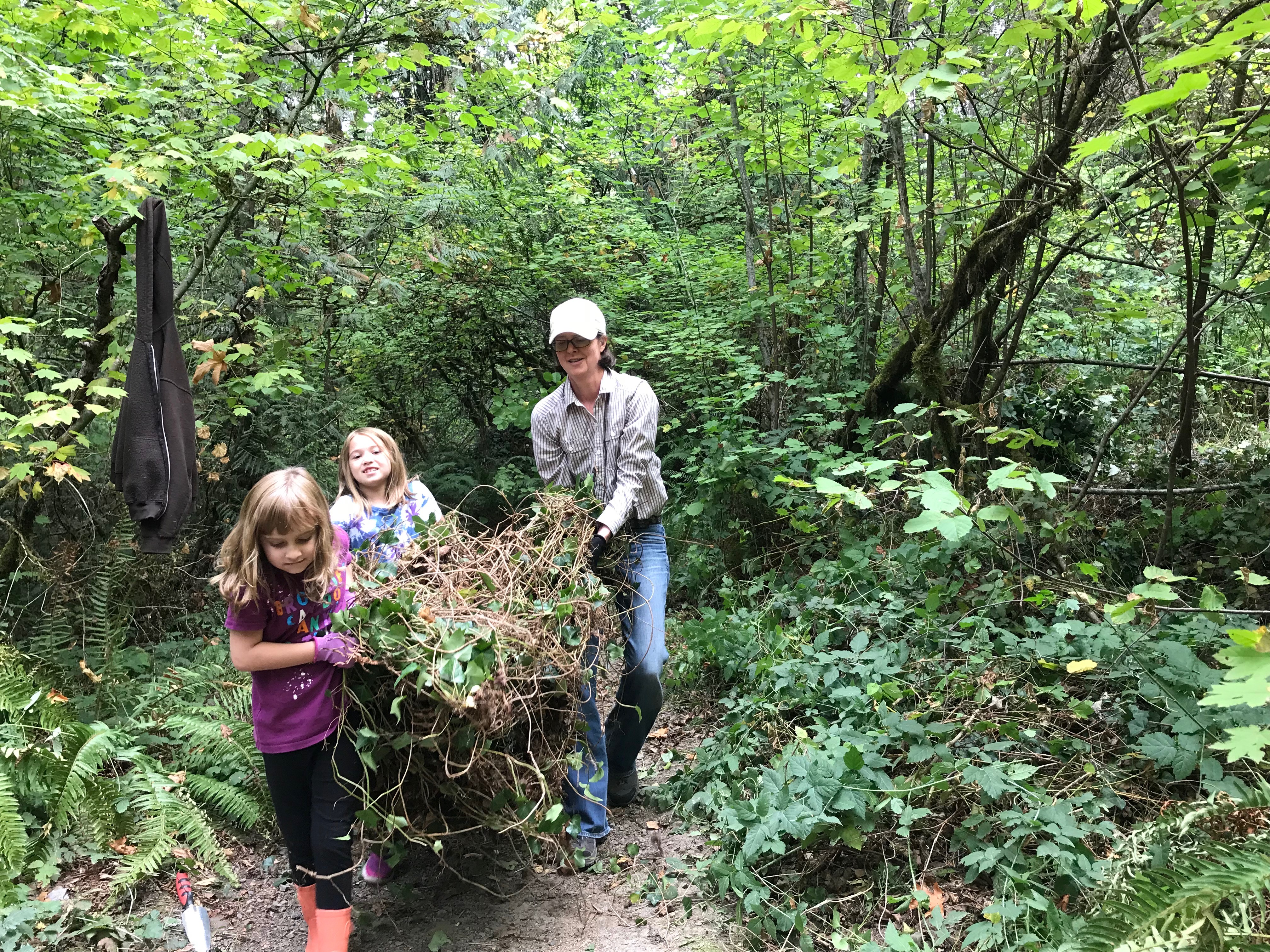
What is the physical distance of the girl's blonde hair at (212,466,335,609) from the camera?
2.67 metres

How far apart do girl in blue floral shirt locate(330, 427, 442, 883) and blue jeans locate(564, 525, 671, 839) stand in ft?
3.01

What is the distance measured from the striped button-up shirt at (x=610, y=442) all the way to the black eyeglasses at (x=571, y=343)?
8.6 inches

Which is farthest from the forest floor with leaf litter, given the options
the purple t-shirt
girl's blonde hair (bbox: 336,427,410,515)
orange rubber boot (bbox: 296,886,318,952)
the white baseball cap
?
the white baseball cap

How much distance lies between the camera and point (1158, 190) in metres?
4.14

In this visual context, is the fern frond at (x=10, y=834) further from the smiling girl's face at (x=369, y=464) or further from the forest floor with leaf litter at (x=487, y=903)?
the smiling girl's face at (x=369, y=464)

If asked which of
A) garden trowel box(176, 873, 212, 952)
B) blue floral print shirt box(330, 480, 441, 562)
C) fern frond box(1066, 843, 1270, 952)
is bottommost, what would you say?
garden trowel box(176, 873, 212, 952)

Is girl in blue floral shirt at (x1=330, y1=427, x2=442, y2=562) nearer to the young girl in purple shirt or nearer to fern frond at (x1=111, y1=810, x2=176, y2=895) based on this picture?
the young girl in purple shirt

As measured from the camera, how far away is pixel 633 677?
11.8ft

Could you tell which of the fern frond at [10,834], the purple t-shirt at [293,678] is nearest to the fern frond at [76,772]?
the fern frond at [10,834]

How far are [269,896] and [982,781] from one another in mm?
3234

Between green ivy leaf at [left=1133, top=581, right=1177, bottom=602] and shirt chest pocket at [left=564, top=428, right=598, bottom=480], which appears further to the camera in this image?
shirt chest pocket at [left=564, top=428, right=598, bottom=480]

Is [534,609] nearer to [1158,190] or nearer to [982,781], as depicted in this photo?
[982,781]

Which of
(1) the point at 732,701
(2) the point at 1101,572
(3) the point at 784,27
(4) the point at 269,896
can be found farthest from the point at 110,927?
(3) the point at 784,27

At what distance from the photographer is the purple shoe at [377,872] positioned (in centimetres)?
339
